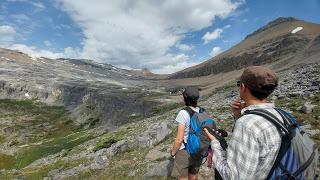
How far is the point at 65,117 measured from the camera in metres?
136

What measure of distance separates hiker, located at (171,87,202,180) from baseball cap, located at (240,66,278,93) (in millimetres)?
4906

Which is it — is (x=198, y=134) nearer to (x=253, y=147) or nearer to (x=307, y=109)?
(x=253, y=147)

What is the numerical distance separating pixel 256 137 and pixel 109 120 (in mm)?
98621

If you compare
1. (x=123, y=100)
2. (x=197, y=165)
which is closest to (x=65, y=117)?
(x=123, y=100)

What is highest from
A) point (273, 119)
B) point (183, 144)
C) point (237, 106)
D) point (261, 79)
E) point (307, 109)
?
point (261, 79)

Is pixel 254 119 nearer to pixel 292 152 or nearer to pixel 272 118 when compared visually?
pixel 272 118

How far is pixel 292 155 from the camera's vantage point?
4879 millimetres

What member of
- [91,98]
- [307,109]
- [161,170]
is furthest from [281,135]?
[91,98]

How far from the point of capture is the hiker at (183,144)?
10312 millimetres

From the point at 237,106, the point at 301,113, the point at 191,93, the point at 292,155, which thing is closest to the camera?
the point at 292,155

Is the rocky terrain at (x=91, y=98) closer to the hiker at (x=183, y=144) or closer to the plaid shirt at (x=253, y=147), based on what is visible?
the hiker at (x=183, y=144)

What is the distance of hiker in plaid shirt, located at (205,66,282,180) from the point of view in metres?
4.97

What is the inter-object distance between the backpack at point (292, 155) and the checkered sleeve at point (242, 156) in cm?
27

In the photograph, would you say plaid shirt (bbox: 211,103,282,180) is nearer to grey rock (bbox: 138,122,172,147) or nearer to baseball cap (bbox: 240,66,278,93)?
baseball cap (bbox: 240,66,278,93)
